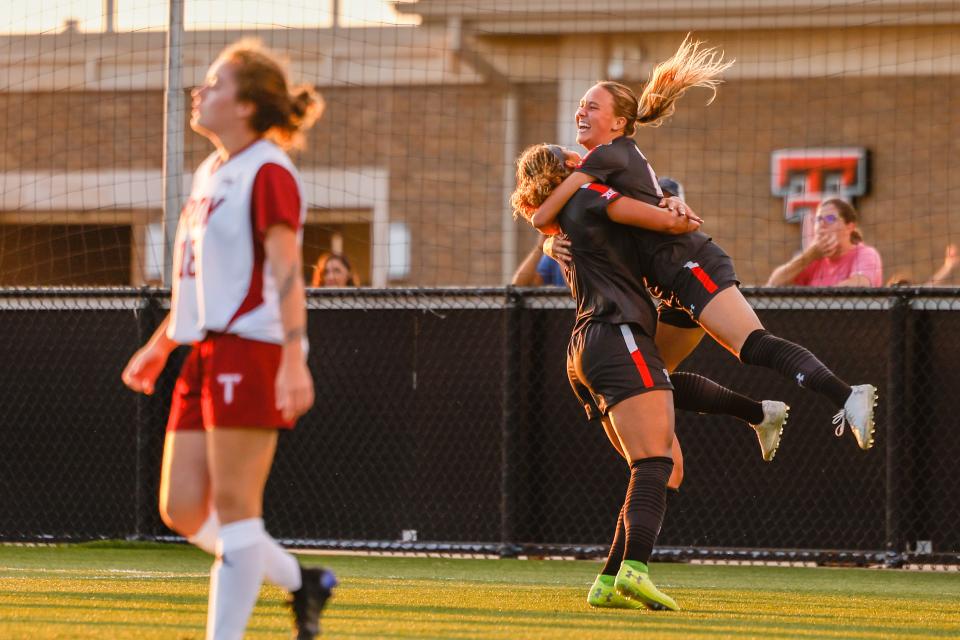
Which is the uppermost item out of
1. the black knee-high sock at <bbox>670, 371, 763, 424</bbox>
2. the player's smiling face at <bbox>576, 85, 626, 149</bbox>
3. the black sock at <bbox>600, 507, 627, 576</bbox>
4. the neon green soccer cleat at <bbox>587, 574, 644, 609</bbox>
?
the player's smiling face at <bbox>576, 85, 626, 149</bbox>

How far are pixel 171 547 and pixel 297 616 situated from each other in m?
5.34

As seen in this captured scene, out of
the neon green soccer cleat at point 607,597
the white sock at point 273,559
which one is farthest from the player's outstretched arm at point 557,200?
the white sock at point 273,559

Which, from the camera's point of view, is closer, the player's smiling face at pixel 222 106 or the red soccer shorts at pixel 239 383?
the red soccer shorts at pixel 239 383

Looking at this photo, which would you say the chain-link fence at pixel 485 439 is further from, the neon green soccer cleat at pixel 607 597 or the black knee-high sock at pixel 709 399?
the neon green soccer cleat at pixel 607 597

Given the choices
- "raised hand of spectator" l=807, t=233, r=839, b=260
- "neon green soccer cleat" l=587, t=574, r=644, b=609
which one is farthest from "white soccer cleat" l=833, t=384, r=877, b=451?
"raised hand of spectator" l=807, t=233, r=839, b=260

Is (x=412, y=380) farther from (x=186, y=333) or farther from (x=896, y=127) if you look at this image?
(x=896, y=127)

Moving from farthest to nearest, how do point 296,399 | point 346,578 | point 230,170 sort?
point 346,578, point 230,170, point 296,399

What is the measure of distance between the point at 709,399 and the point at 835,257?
121 inches

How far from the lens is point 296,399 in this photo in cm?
385

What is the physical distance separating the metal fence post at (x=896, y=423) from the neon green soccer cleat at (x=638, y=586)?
3112mm

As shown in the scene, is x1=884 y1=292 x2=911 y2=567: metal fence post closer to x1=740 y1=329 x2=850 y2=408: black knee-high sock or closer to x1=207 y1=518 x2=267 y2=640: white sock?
x1=740 y1=329 x2=850 y2=408: black knee-high sock

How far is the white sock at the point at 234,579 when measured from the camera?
3.93 meters

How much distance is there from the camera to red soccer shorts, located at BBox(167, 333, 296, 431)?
3.90 metres

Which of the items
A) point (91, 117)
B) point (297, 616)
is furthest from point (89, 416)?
Answer: point (91, 117)
